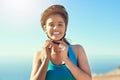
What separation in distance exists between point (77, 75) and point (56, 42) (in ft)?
1.43

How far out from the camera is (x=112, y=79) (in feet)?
52.2

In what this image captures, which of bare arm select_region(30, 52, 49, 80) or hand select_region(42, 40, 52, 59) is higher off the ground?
hand select_region(42, 40, 52, 59)

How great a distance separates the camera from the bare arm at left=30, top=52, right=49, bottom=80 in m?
3.64

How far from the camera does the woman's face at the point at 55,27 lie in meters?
3.68

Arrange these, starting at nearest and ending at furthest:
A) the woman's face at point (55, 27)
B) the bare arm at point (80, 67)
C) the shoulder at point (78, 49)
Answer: the bare arm at point (80, 67) < the woman's face at point (55, 27) < the shoulder at point (78, 49)

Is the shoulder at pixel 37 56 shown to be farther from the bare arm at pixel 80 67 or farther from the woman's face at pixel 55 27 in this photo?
the bare arm at pixel 80 67

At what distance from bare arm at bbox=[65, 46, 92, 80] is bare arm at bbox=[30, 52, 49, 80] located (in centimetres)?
24

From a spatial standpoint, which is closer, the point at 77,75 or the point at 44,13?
the point at 77,75

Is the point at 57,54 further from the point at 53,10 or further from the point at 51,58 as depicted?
the point at 53,10

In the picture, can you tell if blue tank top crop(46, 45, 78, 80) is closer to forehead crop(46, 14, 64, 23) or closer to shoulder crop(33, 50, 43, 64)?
shoulder crop(33, 50, 43, 64)

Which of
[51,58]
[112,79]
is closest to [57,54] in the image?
[51,58]

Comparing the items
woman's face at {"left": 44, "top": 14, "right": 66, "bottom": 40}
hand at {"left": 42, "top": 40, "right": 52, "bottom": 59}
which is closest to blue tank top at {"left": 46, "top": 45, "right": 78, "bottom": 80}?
hand at {"left": 42, "top": 40, "right": 52, "bottom": 59}

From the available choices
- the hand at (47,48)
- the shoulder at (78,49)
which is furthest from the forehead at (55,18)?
the shoulder at (78,49)

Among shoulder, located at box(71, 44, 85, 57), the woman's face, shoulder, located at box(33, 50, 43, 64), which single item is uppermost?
the woman's face
